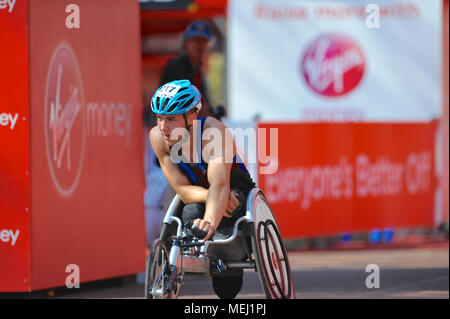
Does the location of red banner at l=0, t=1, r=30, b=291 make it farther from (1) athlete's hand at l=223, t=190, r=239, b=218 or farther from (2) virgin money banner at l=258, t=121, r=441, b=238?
(2) virgin money banner at l=258, t=121, r=441, b=238

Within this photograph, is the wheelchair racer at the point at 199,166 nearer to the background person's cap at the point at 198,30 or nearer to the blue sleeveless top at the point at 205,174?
the blue sleeveless top at the point at 205,174

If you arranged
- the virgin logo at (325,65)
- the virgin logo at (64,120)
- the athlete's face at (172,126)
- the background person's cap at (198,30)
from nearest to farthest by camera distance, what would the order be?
the athlete's face at (172,126)
the virgin logo at (64,120)
the background person's cap at (198,30)
the virgin logo at (325,65)

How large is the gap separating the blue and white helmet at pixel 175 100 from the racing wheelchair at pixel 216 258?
2.00 ft

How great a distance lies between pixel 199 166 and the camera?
602cm

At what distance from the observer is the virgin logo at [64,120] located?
326 inches

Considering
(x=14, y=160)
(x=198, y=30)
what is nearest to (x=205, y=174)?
(x=14, y=160)

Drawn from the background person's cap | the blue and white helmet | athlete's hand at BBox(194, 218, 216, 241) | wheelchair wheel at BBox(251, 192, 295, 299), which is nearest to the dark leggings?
wheelchair wheel at BBox(251, 192, 295, 299)

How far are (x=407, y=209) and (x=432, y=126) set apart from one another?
116 cm

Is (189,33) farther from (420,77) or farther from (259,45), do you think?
(420,77)

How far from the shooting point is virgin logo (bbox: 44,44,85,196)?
829cm

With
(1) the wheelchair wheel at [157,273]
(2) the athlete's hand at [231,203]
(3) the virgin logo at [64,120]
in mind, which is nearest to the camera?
(1) the wheelchair wheel at [157,273]

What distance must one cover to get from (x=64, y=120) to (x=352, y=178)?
19.1ft

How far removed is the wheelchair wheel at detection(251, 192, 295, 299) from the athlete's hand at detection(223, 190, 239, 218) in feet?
0.38

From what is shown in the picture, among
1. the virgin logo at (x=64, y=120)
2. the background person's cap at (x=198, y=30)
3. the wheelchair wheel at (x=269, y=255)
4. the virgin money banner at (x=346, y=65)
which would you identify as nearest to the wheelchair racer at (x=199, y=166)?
the wheelchair wheel at (x=269, y=255)
